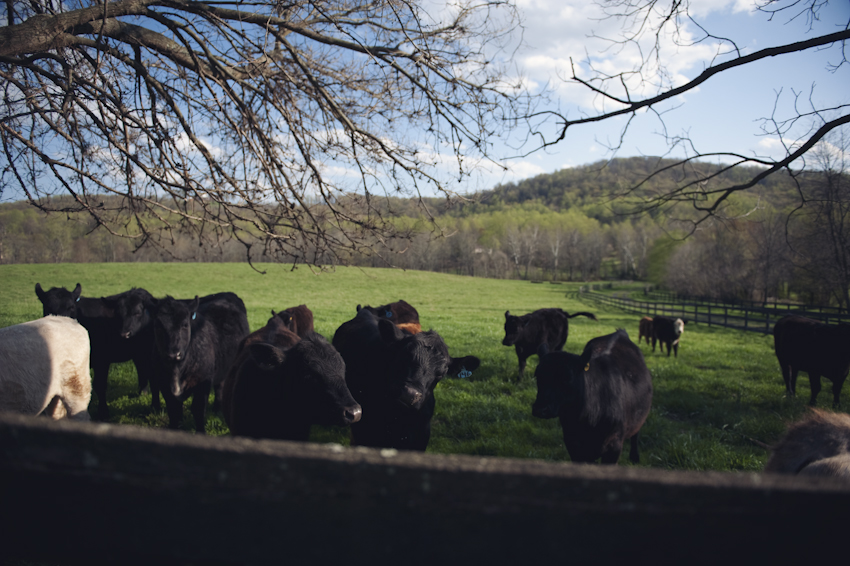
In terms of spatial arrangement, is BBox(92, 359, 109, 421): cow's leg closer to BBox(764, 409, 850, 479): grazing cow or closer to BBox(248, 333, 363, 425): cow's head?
BBox(248, 333, 363, 425): cow's head

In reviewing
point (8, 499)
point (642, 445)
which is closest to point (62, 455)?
point (8, 499)

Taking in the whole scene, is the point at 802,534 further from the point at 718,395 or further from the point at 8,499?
the point at 718,395

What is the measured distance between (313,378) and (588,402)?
2.76 meters

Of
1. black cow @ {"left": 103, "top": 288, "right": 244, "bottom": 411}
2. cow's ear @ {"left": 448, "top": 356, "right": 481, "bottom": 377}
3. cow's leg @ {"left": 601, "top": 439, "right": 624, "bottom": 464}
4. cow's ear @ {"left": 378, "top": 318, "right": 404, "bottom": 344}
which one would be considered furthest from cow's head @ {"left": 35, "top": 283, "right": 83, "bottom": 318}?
cow's leg @ {"left": 601, "top": 439, "right": 624, "bottom": 464}

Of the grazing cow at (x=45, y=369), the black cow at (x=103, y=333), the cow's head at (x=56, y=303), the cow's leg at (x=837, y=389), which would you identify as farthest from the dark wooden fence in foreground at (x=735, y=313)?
the cow's head at (x=56, y=303)

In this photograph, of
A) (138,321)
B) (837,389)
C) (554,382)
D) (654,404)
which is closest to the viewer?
(554,382)

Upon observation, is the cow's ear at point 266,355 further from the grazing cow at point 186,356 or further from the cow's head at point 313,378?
the grazing cow at point 186,356

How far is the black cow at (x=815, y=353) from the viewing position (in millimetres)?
8227

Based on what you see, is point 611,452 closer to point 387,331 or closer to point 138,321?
point 387,331

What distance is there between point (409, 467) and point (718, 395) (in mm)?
9969

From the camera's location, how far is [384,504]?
0.84 metres

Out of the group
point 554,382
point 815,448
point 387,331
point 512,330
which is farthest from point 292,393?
point 512,330

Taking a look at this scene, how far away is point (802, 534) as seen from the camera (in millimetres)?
812

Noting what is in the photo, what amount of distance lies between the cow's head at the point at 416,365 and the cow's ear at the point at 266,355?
1150mm
